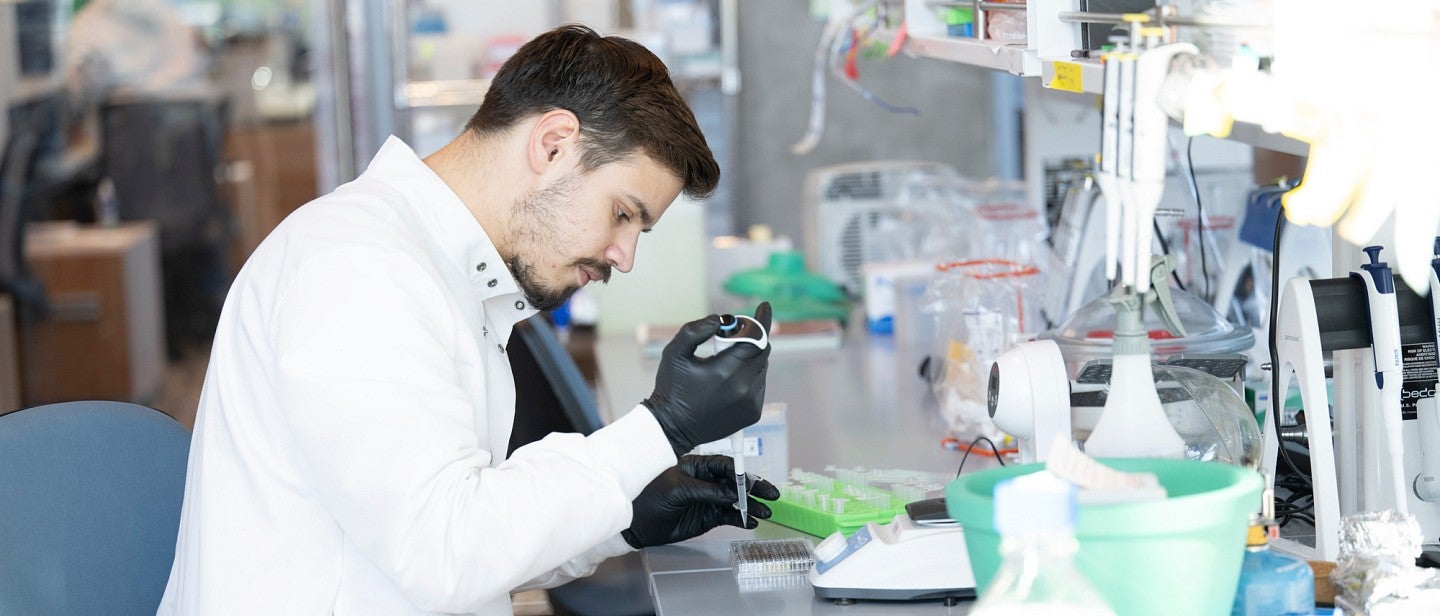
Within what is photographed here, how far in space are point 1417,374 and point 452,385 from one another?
3.16 feet

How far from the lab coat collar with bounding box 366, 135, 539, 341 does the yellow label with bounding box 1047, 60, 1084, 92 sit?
2.14 feet

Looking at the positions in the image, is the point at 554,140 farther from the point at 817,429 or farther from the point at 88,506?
A: the point at 817,429

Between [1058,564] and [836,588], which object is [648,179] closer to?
[836,588]

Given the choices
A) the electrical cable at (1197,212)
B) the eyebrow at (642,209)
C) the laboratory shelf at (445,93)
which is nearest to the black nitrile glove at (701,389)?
the eyebrow at (642,209)

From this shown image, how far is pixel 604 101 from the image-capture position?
1.55 m

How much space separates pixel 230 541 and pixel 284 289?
0.28 m

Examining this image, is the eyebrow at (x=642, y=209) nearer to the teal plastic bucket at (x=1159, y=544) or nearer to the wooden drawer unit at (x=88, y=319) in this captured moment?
the teal plastic bucket at (x=1159, y=544)

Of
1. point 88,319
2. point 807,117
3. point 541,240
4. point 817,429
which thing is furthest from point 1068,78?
point 88,319

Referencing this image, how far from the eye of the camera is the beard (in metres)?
1.58

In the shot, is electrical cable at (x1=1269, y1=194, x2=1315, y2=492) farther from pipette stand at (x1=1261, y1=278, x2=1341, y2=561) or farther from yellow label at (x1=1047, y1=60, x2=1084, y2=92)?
yellow label at (x1=1047, y1=60, x2=1084, y2=92)

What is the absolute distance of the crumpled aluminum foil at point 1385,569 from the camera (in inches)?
47.7

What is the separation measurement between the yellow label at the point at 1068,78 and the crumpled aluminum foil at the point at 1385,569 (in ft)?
1.84

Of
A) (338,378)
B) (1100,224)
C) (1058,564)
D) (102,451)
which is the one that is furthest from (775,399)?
(1058,564)

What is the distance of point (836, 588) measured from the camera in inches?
59.0
